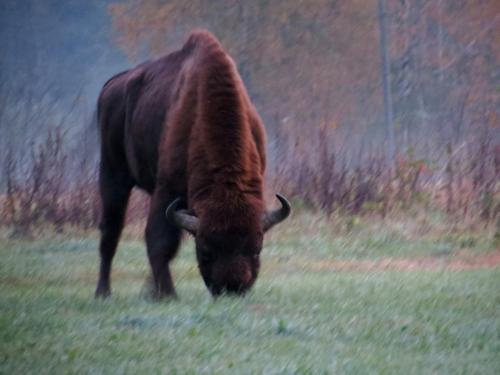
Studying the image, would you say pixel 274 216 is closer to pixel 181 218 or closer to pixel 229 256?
pixel 229 256

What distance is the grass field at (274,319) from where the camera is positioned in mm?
6594

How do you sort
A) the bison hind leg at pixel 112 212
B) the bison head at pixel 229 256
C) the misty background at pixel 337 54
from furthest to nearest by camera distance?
the misty background at pixel 337 54 < the bison hind leg at pixel 112 212 < the bison head at pixel 229 256

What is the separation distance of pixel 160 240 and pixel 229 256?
1.10m

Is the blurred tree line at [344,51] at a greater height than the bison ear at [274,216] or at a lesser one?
lesser

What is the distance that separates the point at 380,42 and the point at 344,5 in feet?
4.97

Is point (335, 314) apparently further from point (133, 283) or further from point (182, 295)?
point (133, 283)

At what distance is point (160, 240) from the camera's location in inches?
379

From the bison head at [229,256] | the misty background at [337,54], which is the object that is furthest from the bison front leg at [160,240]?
the misty background at [337,54]

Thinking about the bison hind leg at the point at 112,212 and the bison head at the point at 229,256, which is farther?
the bison hind leg at the point at 112,212

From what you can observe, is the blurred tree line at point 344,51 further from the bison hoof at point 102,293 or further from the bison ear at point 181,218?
the bison ear at point 181,218

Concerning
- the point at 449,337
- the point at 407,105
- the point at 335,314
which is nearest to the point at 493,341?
the point at 449,337

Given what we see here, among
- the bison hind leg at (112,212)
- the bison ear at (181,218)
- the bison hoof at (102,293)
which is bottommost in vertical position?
the bison hoof at (102,293)

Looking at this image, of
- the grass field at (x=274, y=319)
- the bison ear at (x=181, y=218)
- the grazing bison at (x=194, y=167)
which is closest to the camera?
the grass field at (x=274, y=319)

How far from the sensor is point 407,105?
33.7 meters
